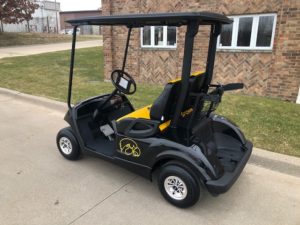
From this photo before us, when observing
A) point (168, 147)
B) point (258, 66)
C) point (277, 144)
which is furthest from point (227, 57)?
point (168, 147)

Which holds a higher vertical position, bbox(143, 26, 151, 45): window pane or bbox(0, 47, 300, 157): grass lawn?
bbox(143, 26, 151, 45): window pane

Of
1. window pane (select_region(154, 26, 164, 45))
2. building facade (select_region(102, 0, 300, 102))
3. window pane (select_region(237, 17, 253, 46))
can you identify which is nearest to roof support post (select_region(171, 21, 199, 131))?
building facade (select_region(102, 0, 300, 102))

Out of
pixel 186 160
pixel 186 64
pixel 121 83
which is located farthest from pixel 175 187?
pixel 121 83

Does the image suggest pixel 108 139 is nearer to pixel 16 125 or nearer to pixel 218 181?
pixel 218 181

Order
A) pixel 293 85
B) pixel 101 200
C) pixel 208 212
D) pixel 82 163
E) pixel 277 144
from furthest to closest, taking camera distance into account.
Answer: pixel 293 85
pixel 277 144
pixel 82 163
pixel 101 200
pixel 208 212

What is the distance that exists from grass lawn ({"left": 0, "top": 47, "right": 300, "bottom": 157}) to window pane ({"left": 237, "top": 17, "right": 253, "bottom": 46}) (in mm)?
1291

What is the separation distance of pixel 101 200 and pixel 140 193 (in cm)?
43

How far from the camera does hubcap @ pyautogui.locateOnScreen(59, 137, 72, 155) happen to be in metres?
3.61

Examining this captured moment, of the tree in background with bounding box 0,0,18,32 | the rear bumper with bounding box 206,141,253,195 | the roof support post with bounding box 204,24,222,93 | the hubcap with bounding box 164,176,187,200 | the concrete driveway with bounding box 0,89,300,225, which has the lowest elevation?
the concrete driveway with bounding box 0,89,300,225

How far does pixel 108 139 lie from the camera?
3.65m

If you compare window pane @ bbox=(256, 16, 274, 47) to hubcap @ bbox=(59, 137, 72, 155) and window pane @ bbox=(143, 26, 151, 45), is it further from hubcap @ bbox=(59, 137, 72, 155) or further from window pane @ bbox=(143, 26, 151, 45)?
hubcap @ bbox=(59, 137, 72, 155)

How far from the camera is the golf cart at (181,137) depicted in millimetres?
2545

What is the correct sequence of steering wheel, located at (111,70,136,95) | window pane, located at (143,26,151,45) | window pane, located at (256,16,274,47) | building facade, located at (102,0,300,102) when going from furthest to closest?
window pane, located at (143,26,151,45) < window pane, located at (256,16,274,47) < building facade, located at (102,0,300,102) < steering wheel, located at (111,70,136,95)

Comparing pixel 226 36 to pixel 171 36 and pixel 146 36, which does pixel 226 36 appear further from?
pixel 146 36
